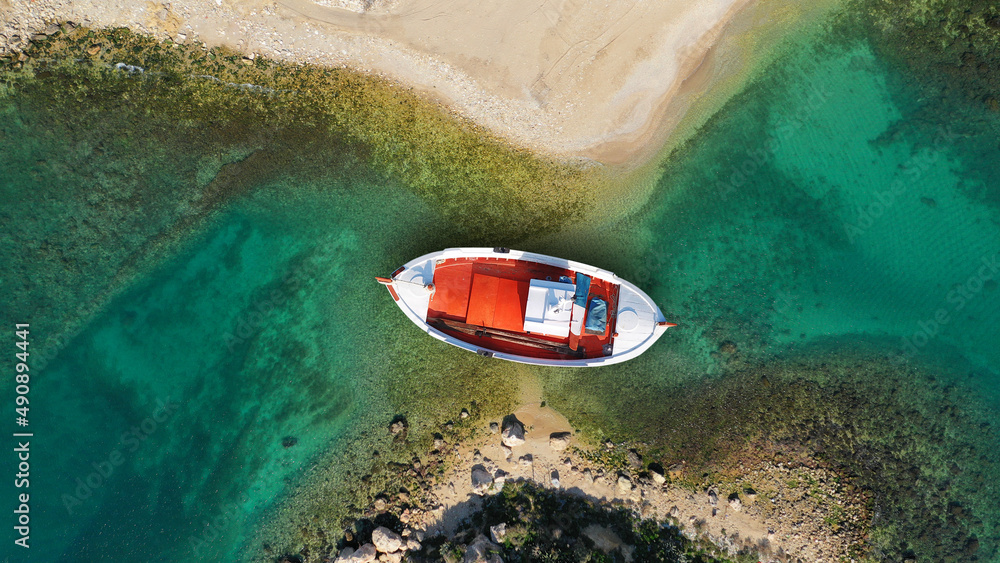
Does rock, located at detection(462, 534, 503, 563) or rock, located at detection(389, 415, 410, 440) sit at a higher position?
rock, located at detection(389, 415, 410, 440)

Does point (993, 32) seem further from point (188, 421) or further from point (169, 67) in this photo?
point (188, 421)

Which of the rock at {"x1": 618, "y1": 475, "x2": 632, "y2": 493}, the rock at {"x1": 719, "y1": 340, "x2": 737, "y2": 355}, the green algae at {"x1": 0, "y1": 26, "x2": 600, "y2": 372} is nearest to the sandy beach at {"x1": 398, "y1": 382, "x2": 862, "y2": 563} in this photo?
the rock at {"x1": 618, "y1": 475, "x2": 632, "y2": 493}

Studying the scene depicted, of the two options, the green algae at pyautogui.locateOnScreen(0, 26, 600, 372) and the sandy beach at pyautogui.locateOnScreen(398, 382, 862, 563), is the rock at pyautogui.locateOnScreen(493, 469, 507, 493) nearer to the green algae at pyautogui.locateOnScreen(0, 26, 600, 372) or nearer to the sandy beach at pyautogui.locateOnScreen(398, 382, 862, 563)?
the sandy beach at pyautogui.locateOnScreen(398, 382, 862, 563)

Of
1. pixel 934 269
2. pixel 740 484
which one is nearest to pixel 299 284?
pixel 740 484

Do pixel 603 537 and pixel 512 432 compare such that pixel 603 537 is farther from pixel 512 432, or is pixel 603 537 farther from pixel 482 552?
pixel 512 432

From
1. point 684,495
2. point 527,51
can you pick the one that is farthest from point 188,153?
point 684,495

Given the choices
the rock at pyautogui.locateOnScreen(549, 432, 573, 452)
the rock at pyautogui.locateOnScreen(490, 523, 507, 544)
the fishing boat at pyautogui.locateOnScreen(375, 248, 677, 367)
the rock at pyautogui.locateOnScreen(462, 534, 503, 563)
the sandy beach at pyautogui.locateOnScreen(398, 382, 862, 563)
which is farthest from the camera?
the rock at pyautogui.locateOnScreen(549, 432, 573, 452)
